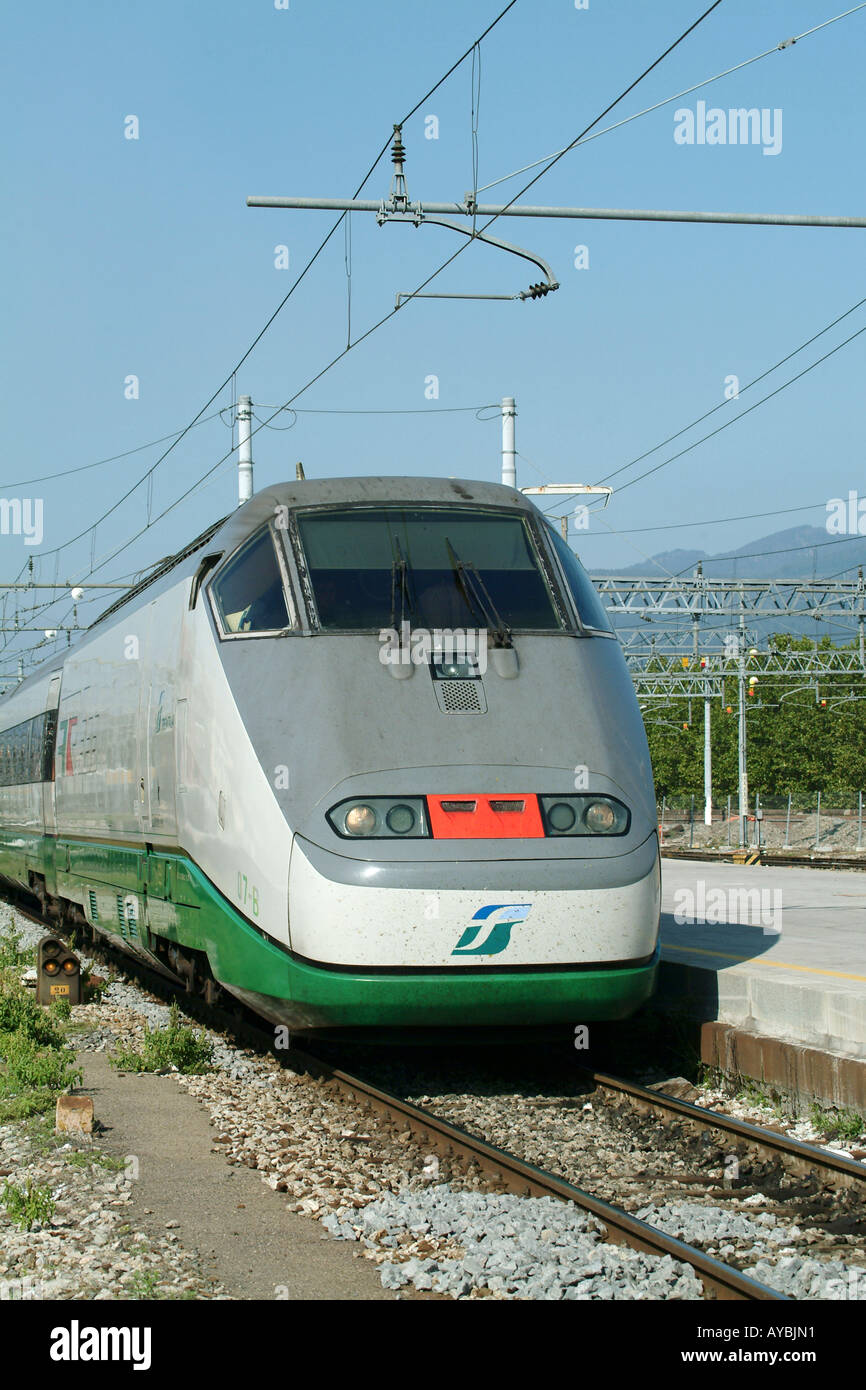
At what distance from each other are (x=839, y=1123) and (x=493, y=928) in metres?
2.17

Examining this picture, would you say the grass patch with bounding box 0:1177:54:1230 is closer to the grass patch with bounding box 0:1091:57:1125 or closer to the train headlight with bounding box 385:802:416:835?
the grass patch with bounding box 0:1091:57:1125

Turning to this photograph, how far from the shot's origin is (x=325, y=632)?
→ 27.0 ft

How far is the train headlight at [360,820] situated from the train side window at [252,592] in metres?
1.43

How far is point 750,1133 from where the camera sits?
24.1 feet

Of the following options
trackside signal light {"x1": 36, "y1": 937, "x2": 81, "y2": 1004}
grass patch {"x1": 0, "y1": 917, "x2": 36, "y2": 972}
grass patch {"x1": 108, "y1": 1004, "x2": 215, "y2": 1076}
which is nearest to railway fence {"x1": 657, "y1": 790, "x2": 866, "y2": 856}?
grass patch {"x1": 0, "y1": 917, "x2": 36, "y2": 972}

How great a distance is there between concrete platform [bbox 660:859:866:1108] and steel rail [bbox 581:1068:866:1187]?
50cm

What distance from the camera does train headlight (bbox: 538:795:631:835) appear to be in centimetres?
759

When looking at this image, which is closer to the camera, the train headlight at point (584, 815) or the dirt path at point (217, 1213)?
the dirt path at point (217, 1213)

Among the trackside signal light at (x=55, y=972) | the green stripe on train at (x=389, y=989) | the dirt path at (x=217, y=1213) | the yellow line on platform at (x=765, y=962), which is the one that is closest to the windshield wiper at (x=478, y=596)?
the green stripe on train at (x=389, y=989)

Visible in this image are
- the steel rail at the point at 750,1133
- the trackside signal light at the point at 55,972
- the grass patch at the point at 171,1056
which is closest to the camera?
the steel rail at the point at 750,1133

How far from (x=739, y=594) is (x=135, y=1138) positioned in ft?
117

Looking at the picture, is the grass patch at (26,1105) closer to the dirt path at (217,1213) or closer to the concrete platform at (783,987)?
the dirt path at (217,1213)

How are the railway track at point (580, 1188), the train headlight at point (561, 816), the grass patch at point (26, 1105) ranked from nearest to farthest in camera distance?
the railway track at point (580, 1188) → the train headlight at point (561, 816) → the grass patch at point (26, 1105)

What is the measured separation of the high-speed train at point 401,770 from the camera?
730 cm
